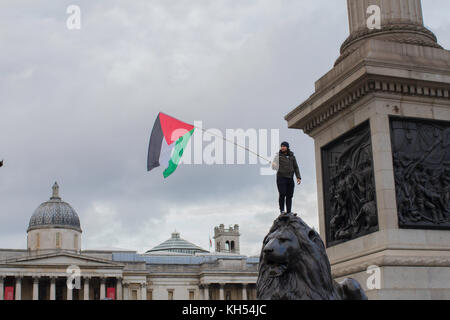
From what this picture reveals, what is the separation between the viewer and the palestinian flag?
1562 centimetres

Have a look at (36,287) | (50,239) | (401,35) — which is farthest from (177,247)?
(401,35)

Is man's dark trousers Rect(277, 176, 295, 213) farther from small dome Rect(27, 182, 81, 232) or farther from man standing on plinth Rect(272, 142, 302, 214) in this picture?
small dome Rect(27, 182, 81, 232)

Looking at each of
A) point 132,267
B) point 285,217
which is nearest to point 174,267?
point 132,267

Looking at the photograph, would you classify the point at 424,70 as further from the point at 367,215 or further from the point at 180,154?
the point at 180,154

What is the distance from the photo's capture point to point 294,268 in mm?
7145

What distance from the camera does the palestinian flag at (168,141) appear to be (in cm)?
1562

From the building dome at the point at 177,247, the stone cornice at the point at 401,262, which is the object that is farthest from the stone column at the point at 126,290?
the stone cornice at the point at 401,262

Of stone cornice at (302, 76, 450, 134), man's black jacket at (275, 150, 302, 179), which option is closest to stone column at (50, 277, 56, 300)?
stone cornice at (302, 76, 450, 134)

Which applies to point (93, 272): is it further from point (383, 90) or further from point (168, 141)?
point (383, 90)

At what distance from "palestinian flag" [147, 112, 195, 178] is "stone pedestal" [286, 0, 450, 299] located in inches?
140

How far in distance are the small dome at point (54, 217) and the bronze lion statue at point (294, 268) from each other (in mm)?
89051
